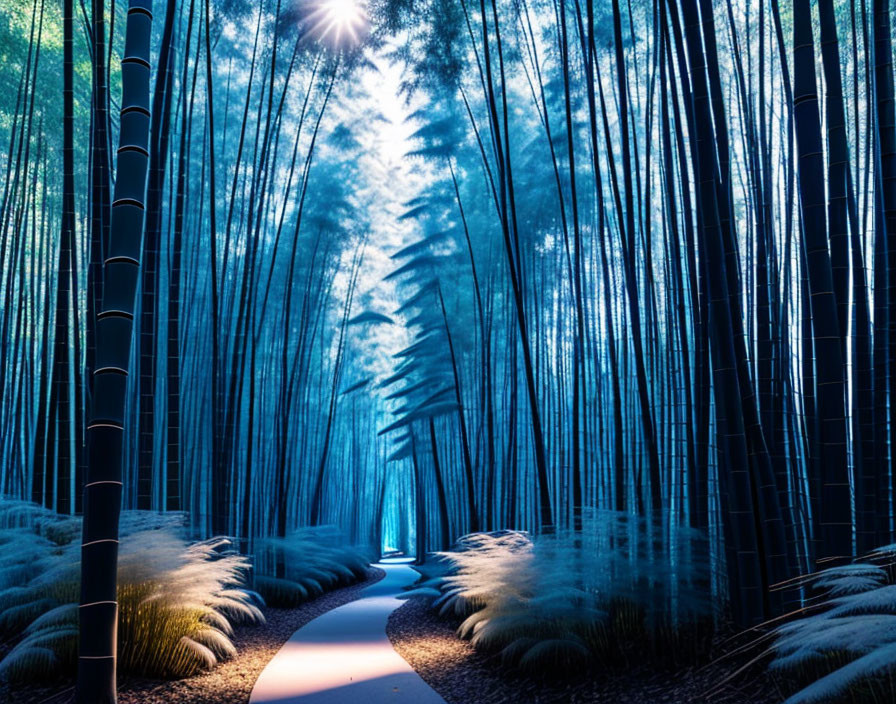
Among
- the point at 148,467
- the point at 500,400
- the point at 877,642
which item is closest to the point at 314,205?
the point at 500,400

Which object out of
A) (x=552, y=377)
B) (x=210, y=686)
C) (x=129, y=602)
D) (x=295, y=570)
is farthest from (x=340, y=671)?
(x=552, y=377)

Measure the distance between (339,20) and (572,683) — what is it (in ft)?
16.9

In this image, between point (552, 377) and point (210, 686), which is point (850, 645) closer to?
point (210, 686)

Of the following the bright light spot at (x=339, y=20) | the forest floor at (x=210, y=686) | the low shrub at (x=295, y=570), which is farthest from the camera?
the low shrub at (x=295, y=570)

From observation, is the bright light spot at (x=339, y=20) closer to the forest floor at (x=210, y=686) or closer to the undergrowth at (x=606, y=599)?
the undergrowth at (x=606, y=599)

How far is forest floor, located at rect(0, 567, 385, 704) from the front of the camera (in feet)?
8.41

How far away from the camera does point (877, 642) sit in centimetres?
128

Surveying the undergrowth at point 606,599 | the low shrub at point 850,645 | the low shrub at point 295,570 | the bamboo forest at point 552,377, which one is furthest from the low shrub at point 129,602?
the low shrub at point 295,570

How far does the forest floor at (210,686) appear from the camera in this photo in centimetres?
256

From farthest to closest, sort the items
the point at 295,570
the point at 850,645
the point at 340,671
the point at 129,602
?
the point at 295,570 < the point at 340,671 < the point at 129,602 < the point at 850,645

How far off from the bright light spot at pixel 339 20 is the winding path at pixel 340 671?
15.4 ft

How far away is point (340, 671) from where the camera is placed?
11.6 feet

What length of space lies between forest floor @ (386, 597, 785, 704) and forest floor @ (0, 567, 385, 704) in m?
Result: 0.93

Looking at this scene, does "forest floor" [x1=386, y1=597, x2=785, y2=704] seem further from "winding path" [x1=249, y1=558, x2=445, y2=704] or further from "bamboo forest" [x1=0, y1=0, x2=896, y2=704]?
"winding path" [x1=249, y1=558, x2=445, y2=704]
